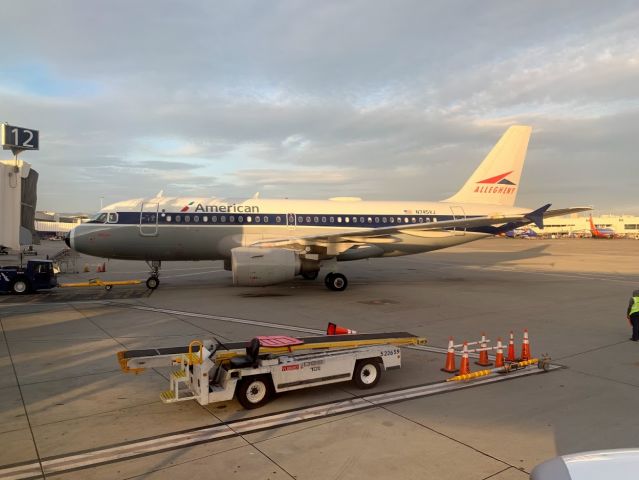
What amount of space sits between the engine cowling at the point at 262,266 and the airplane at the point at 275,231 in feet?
0.12

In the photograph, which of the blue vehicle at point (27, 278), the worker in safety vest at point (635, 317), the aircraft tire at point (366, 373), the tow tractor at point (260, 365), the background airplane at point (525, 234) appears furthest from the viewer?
the background airplane at point (525, 234)

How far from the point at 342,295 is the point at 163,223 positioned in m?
8.38

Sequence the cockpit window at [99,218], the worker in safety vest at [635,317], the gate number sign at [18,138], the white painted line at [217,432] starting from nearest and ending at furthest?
the white painted line at [217,432] → the gate number sign at [18,138] → the worker in safety vest at [635,317] → the cockpit window at [99,218]

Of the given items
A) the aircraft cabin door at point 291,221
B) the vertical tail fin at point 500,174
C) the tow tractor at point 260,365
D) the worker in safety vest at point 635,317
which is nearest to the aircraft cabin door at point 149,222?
the aircraft cabin door at point 291,221

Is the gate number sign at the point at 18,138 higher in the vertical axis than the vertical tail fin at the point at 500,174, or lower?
lower

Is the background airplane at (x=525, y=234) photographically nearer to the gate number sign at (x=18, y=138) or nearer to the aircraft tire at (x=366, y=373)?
the aircraft tire at (x=366, y=373)

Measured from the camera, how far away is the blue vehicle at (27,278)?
18.2m

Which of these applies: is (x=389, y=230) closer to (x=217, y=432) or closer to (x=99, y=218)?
(x=99, y=218)

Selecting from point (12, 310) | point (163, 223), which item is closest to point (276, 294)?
point (163, 223)

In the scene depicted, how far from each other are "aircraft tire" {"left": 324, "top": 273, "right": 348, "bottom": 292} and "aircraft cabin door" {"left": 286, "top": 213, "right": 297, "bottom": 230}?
3.22 m

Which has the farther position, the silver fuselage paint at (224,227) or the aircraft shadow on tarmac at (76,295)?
the silver fuselage paint at (224,227)

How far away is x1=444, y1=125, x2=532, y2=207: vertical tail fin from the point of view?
23.6 meters

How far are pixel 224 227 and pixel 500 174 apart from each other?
15060 mm

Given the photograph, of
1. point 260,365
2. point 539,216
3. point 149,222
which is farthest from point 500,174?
point 260,365
